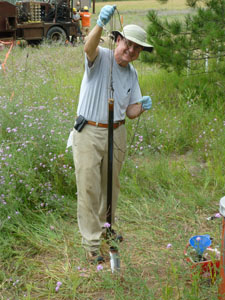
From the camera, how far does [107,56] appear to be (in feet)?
9.68

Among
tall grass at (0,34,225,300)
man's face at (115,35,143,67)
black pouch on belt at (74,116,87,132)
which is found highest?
man's face at (115,35,143,67)

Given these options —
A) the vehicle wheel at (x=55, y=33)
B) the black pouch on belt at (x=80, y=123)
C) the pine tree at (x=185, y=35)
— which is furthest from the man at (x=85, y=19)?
the black pouch on belt at (x=80, y=123)

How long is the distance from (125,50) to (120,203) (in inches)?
62.7

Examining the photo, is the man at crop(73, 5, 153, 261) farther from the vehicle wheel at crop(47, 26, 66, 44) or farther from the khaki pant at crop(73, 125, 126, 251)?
the vehicle wheel at crop(47, 26, 66, 44)

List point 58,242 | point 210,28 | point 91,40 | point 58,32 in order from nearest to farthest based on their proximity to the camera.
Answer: point 91,40 → point 58,242 → point 210,28 → point 58,32

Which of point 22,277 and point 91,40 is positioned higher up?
point 91,40

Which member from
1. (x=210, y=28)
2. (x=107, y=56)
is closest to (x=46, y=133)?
(x=107, y=56)

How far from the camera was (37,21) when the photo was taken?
1450 cm

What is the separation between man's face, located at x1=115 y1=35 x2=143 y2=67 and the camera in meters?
2.88

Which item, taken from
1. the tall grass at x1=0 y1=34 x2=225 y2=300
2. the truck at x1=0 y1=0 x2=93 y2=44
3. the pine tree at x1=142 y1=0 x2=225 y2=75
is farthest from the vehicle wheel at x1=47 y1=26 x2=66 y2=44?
the tall grass at x1=0 y1=34 x2=225 y2=300

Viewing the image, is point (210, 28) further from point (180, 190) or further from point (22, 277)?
point (22, 277)

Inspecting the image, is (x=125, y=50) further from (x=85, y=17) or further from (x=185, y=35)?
(x=85, y=17)

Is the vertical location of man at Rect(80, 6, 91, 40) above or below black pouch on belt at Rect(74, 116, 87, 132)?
above

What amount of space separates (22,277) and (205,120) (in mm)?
3248
